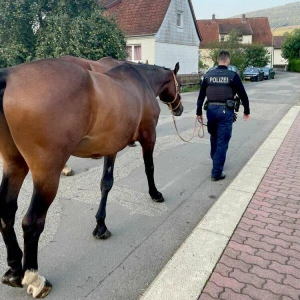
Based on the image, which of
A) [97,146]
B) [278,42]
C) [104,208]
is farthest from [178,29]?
[278,42]

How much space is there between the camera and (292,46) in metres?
57.1

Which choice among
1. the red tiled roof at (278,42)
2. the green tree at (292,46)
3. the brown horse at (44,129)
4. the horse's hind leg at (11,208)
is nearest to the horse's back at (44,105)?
the brown horse at (44,129)

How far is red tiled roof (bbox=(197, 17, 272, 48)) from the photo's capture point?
196ft

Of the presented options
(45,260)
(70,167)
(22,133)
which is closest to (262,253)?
(45,260)

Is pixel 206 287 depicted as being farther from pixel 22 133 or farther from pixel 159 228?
pixel 22 133

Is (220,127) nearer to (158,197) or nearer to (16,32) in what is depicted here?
(158,197)

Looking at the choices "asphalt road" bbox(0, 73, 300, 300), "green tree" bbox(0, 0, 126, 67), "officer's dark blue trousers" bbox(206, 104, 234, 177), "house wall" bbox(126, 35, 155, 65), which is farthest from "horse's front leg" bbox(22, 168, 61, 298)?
"house wall" bbox(126, 35, 155, 65)

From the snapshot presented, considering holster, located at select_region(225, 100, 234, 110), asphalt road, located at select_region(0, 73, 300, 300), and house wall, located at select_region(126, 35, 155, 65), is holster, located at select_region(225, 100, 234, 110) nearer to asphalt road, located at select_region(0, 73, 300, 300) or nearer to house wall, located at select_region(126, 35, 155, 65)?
asphalt road, located at select_region(0, 73, 300, 300)

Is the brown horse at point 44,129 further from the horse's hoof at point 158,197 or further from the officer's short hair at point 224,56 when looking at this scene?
the officer's short hair at point 224,56

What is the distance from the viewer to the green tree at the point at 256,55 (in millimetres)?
44312

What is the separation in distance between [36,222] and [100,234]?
1084mm

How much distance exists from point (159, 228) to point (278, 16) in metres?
193

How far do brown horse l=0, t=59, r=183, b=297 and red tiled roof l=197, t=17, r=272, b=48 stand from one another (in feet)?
199

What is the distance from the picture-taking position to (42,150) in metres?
2.30
